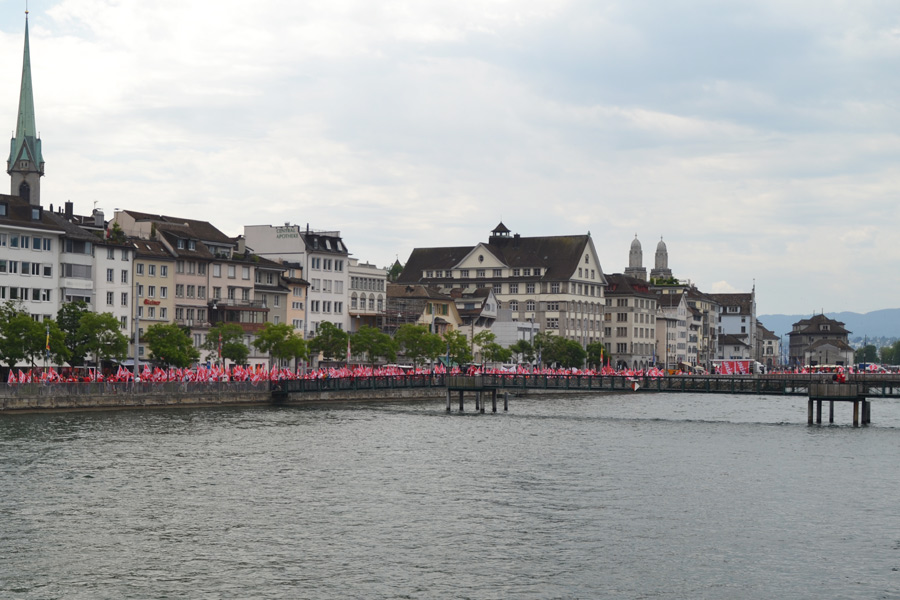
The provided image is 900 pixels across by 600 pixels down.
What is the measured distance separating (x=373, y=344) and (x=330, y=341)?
4.96 meters

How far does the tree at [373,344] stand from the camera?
12306 centimetres

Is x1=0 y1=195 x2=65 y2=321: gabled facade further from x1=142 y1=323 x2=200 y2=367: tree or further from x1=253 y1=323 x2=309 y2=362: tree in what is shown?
x1=253 y1=323 x2=309 y2=362: tree

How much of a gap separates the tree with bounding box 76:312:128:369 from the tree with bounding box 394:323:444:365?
4347cm

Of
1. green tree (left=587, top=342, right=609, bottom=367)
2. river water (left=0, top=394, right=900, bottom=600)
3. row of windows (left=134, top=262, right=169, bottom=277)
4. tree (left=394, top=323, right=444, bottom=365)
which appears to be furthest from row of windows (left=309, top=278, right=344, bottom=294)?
river water (left=0, top=394, right=900, bottom=600)

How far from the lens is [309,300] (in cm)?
13025

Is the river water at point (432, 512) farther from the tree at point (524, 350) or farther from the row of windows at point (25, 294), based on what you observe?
the tree at point (524, 350)

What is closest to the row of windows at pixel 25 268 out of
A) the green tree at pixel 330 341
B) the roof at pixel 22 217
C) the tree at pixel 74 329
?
the roof at pixel 22 217

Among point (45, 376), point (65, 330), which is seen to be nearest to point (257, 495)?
point (45, 376)

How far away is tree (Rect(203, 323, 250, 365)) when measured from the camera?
350 ft

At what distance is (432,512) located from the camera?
43.3 metres

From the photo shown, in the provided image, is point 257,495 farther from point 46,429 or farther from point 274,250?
point 274,250

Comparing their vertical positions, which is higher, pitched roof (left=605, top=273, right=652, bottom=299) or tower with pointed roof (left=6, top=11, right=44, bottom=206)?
tower with pointed roof (left=6, top=11, right=44, bottom=206)

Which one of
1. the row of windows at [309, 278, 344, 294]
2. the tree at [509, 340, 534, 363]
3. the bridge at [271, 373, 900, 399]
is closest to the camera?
the bridge at [271, 373, 900, 399]

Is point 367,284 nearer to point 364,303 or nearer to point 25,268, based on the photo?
point 364,303
